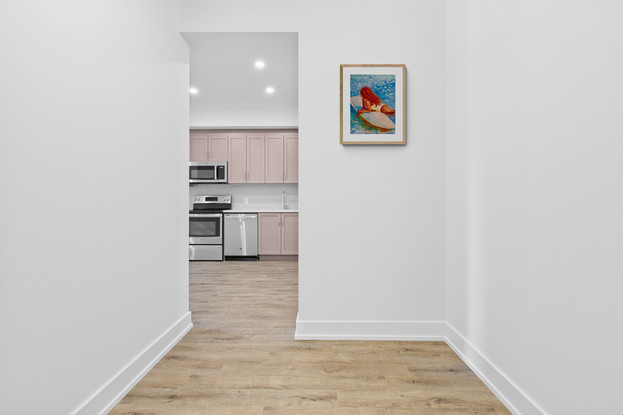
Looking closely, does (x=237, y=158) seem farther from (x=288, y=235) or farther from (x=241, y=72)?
(x=241, y=72)

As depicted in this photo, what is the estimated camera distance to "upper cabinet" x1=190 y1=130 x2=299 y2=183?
6129mm

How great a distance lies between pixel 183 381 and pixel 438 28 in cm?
276

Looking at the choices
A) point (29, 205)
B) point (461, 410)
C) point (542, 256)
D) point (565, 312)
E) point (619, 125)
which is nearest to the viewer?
point (619, 125)

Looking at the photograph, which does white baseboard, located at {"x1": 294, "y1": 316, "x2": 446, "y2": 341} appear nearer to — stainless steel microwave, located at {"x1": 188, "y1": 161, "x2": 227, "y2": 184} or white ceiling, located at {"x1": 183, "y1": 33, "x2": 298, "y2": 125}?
white ceiling, located at {"x1": 183, "y1": 33, "x2": 298, "y2": 125}

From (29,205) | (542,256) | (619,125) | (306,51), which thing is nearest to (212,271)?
(306,51)

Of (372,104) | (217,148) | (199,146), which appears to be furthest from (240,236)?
(372,104)

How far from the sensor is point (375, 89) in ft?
8.09

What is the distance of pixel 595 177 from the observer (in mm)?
1178

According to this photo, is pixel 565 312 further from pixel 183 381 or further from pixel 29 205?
pixel 29 205

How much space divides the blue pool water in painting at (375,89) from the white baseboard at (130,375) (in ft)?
6.07

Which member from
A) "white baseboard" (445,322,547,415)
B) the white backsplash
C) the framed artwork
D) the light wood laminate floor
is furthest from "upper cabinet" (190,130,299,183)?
"white baseboard" (445,322,547,415)

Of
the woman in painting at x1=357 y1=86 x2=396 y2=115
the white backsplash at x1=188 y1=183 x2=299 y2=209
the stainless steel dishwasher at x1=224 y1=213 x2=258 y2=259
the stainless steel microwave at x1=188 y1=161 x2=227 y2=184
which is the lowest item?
the stainless steel dishwasher at x1=224 y1=213 x2=258 y2=259

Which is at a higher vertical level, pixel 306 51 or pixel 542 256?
pixel 306 51

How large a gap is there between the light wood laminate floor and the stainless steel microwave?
11.5ft
